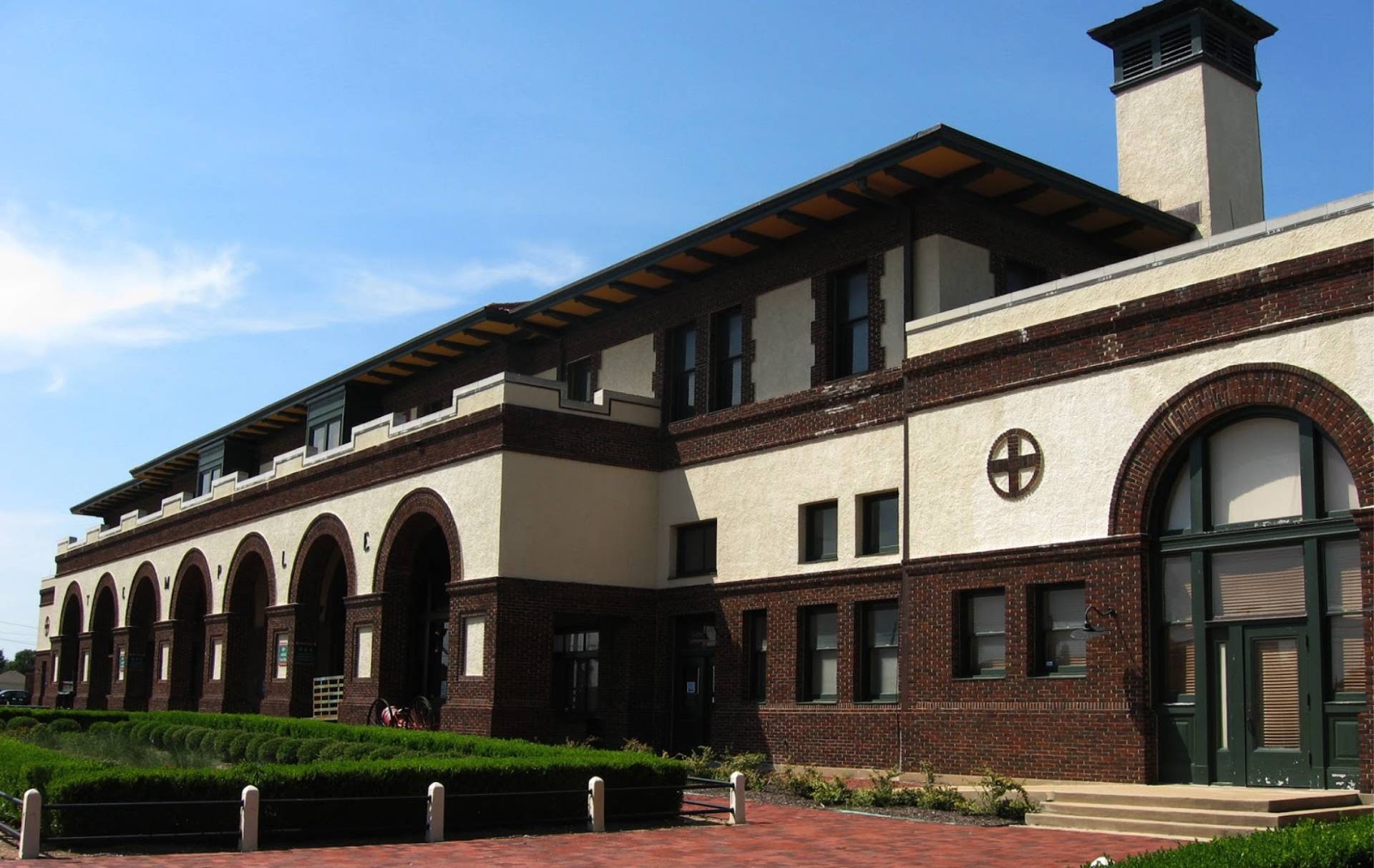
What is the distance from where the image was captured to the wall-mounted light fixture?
19.3 m

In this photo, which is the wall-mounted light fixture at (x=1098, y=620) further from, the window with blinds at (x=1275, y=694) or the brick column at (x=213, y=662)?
the brick column at (x=213, y=662)

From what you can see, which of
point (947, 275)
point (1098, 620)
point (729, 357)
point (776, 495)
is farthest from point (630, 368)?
point (1098, 620)

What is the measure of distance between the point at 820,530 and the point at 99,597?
3477 cm

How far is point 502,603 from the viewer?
86.1ft

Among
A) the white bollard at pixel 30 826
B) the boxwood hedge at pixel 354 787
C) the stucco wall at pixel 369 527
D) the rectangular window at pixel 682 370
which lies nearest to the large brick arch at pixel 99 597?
the stucco wall at pixel 369 527

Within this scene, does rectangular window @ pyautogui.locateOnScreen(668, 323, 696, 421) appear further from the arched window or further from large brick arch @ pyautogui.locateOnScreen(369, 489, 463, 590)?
the arched window

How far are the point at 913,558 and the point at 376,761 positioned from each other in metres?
9.03

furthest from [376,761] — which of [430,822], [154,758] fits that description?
[154,758]

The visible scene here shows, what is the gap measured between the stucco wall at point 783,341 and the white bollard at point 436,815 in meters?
11.9

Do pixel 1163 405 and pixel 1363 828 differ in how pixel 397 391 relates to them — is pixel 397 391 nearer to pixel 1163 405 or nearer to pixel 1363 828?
pixel 1163 405

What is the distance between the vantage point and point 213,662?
39.5 metres

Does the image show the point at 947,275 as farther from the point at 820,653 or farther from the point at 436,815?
the point at 436,815

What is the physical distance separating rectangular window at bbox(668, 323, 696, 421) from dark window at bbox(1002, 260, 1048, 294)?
261 inches

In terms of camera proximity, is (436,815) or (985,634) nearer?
(436,815)
